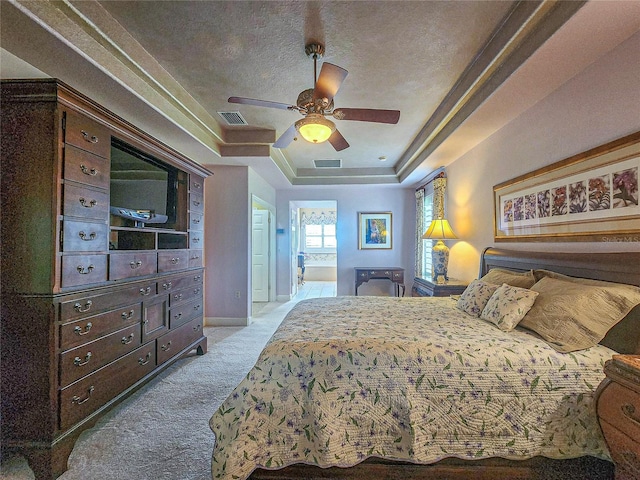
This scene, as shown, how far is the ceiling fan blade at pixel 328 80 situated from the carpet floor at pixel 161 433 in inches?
96.4

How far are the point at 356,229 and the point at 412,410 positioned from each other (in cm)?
506

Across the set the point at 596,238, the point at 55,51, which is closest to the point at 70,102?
the point at 55,51

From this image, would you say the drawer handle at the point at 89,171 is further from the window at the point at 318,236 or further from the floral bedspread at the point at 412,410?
the window at the point at 318,236

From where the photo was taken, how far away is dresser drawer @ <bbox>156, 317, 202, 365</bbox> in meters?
2.63

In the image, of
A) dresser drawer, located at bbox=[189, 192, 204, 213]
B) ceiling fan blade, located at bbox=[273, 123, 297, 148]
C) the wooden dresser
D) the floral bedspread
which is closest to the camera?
the floral bedspread

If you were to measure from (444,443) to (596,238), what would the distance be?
1.62 meters

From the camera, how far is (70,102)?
5.52ft

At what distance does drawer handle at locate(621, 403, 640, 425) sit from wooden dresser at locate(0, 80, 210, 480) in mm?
2732

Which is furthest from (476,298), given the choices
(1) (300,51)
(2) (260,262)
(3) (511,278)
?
(2) (260,262)

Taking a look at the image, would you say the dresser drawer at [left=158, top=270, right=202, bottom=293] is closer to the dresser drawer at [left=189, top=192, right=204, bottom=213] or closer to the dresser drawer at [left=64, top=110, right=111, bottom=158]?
the dresser drawer at [left=189, top=192, right=204, bottom=213]

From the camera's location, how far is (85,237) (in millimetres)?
1829

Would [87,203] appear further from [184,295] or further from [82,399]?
[184,295]

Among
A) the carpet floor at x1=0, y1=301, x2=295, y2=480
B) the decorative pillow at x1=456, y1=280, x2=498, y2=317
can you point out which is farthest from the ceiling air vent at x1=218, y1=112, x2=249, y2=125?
the decorative pillow at x1=456, y1=280, x2=498, y2=317

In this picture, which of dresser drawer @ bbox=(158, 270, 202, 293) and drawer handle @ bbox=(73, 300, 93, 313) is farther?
dresser drawer @ bbox=(158, 270, 202, 293)
